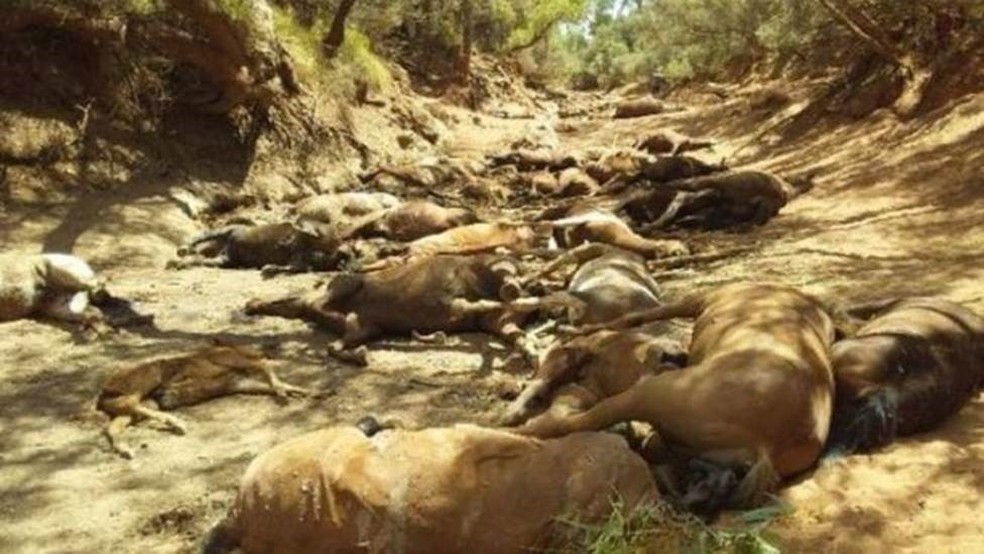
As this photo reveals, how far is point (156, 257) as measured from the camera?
10891 mm

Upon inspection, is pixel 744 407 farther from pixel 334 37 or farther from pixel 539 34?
pixel 539 34

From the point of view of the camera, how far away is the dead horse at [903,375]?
4.46m

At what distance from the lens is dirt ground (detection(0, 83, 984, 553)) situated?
416 cm

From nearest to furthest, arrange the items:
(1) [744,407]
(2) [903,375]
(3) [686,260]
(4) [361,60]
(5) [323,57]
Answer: (1) [744,407], (2) [903,375], (3) [686,260], (5) [323,57], (4) [361,60]

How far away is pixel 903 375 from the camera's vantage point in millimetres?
4711

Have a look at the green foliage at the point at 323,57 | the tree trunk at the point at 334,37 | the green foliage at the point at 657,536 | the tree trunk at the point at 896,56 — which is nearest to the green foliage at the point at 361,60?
the green foliage at the point at 323,57

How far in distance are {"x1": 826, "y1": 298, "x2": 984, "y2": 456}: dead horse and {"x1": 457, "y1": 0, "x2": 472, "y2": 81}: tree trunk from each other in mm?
21079

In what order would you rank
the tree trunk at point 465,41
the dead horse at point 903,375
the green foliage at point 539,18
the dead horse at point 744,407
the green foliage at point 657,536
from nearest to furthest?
1. the green foliage at point 657,536
2. the dead horse at point 744,407
3. the dead horse at point 903,375
4. the tree trunk at point 465,41
5. the green foliage at point 539,18

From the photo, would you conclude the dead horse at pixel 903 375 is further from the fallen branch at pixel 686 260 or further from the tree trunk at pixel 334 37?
the tree trunk at pixel 334 37

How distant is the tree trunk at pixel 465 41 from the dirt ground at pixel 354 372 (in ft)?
46.6

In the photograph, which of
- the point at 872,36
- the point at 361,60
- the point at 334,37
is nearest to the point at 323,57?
the point at 334,37

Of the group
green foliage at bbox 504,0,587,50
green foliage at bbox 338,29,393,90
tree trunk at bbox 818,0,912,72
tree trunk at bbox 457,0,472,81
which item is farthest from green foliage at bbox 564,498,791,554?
green foliage at bbox 504,0,587,50

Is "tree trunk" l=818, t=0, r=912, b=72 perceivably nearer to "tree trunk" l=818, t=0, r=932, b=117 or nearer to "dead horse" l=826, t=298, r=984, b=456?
"tree trunk" l=818, t=0, r=932, b=117

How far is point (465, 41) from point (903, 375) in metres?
23.1
